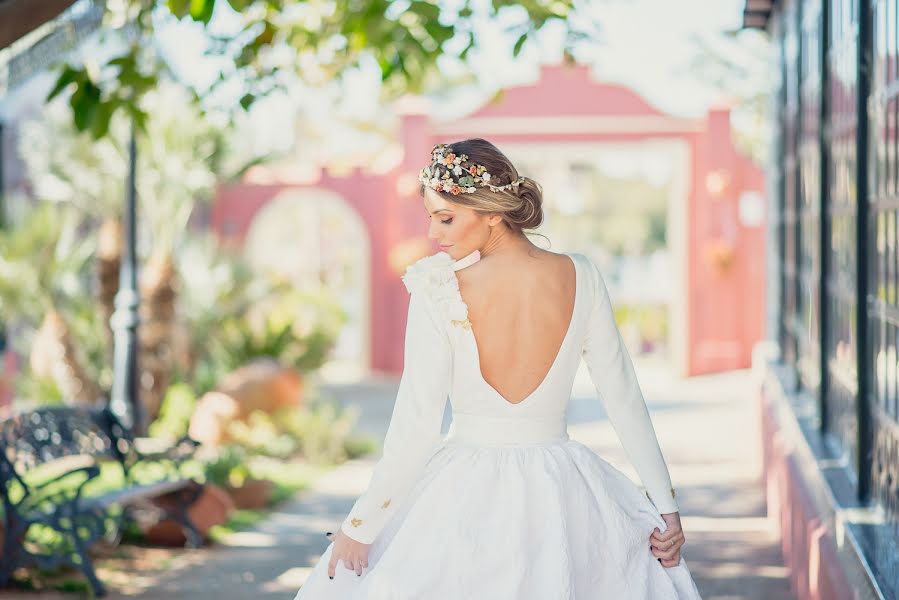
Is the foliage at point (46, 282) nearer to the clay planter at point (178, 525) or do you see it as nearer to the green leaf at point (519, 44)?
the clay planter at point (178, 525)

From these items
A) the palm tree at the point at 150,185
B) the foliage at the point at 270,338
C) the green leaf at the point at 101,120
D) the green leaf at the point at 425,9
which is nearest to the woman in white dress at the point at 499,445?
the green leaf at the point at 101,120

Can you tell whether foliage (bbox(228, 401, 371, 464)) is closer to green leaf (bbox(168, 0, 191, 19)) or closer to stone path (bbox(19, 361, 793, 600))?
stone path (bbox(19, 361, 793, 600))

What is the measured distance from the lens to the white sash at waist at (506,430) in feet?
10.4

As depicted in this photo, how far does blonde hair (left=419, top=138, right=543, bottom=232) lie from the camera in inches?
122

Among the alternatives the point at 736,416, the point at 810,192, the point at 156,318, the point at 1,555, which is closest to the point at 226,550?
the point at 1,555

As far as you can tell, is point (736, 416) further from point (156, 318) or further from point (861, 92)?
point (861, 92)

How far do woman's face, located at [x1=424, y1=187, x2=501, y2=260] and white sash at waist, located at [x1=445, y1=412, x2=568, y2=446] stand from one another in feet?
1.37

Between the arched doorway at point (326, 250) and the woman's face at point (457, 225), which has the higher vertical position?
the woman's face at point (457, 225)

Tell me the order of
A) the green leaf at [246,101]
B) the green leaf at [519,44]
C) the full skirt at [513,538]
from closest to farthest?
the full skirt at [513,538] < the green leaf at [519,44] < the green leaf at [246,101]

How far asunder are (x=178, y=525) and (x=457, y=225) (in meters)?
4.39

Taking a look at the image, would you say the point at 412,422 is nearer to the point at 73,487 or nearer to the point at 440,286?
the point at 440,286

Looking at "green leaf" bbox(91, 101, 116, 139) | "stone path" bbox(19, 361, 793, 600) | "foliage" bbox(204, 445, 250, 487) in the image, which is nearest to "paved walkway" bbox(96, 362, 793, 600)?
"stone path" bbox(19, 361, 793, 600)

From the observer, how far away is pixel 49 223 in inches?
457

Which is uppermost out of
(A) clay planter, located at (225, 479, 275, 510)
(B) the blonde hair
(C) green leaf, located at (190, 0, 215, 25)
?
(C) green leaf, located at (190, 0, 215, 25)
